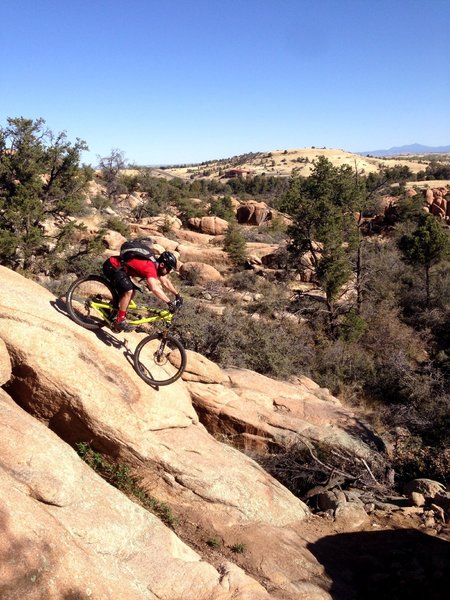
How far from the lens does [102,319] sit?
7.00 meters

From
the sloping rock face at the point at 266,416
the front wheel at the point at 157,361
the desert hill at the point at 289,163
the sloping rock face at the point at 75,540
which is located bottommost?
the sloping rock face at the point at 266,416

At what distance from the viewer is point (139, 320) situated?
6812 mm

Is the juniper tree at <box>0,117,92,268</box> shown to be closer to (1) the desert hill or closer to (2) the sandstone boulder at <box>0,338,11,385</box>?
(2) the sandstone boulder at <box>0,338,11,385</box>

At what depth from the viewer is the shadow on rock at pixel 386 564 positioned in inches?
227

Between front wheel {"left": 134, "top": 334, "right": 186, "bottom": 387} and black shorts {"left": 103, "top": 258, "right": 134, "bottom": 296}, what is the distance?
0.88 metres

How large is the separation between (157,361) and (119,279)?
5.34 ft

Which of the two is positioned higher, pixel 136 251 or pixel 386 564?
pixel 136 251

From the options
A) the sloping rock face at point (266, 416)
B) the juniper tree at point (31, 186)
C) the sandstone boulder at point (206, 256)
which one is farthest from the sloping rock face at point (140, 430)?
the sandstone boulder at point (206, 256)

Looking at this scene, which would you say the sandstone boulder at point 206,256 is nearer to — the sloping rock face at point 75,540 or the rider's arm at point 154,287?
the rider's arm at point 154,287

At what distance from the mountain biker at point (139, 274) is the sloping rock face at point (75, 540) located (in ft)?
6.87

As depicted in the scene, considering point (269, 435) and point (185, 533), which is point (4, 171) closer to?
point (269, 435)

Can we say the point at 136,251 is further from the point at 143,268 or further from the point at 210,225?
the point at 210,225

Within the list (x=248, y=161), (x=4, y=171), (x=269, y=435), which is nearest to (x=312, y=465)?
(x=269, y=435)

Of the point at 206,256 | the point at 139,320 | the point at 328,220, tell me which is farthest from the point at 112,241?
the point at 139,320
